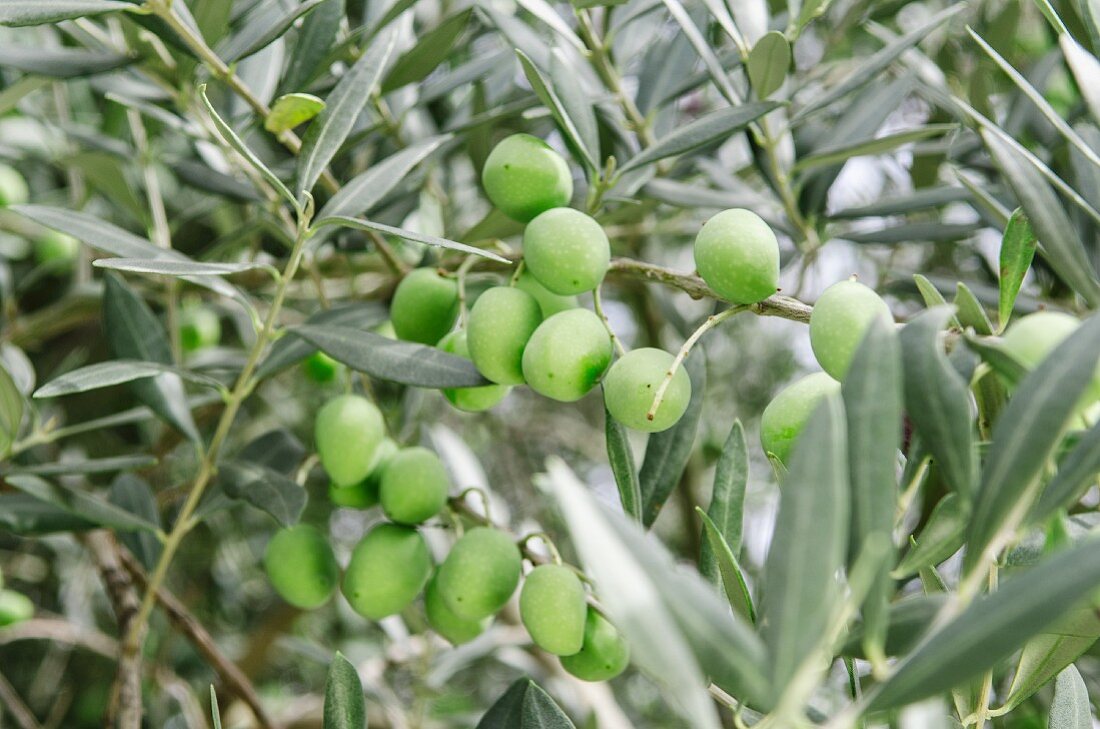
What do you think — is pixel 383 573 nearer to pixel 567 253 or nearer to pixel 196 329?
pixel 567 253

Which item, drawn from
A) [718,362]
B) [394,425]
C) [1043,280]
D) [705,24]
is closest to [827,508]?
[705,24]

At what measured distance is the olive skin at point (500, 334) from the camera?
93 centimetres

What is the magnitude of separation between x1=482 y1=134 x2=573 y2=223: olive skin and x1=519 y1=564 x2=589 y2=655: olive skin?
0.38 m

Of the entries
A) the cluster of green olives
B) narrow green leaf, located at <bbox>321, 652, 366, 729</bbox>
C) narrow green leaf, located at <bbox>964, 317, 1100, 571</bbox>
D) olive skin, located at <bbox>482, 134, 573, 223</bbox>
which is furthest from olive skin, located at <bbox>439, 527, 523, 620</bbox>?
narrow green leaf, located at <bbox>964, 317, 1100, 571</bbox>

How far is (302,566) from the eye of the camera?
1.17 meters

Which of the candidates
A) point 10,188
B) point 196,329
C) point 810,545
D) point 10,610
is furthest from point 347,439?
point 10,188

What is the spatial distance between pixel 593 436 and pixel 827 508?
2.35m

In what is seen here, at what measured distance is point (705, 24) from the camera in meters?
1.37

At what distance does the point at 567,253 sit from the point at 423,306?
257 mm

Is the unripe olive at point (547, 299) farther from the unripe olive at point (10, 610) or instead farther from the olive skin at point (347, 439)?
the unripe olive at point (10, 610)

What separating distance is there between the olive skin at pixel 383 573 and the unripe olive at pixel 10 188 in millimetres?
1199

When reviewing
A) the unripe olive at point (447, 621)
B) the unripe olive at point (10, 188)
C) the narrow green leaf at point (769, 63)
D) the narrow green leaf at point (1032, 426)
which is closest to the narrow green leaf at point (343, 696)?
the unripe olive at point (447, 621)

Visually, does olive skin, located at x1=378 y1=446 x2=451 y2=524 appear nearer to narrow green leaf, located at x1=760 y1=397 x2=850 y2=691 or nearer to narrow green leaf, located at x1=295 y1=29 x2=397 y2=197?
narrow green leaf, located at x1=295 y1=29 x2=397 y2=197

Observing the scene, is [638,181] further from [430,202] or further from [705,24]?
[430,202]
